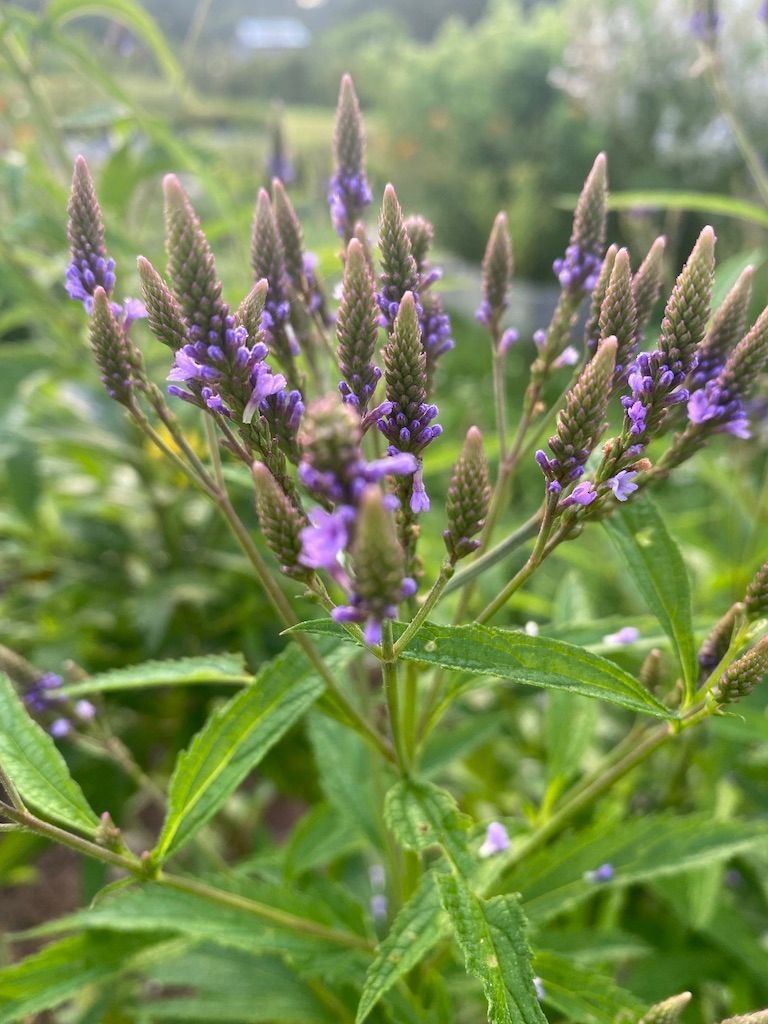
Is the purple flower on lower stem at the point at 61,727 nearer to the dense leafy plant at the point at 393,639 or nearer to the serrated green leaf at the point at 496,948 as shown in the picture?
the dense leafy plant at the point at 393,639

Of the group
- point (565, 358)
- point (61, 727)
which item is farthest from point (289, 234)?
point (61, 727)

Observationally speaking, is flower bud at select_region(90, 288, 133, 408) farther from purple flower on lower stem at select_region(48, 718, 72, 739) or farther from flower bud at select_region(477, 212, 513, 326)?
purple flower on lower stem at select_region(48, 718, 72, 739)

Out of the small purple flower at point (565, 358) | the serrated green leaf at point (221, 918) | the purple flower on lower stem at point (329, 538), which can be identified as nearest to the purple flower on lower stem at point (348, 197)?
the small purple flower at point (565, 358)

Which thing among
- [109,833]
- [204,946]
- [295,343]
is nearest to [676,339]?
[295,343]

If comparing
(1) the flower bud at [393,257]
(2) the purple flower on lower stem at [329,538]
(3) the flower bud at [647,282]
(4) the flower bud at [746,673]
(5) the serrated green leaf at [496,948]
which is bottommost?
(5) the serrated green leaf at [496,948]

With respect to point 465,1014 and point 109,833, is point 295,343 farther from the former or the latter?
point 465,1014
